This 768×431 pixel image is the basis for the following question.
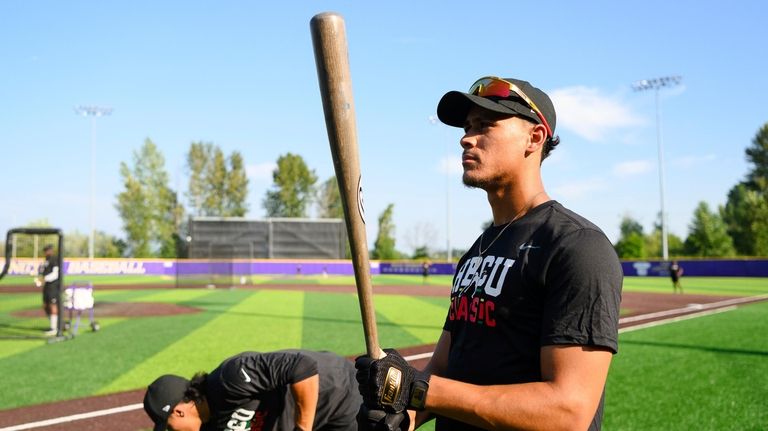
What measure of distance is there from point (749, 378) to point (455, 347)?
764 cm

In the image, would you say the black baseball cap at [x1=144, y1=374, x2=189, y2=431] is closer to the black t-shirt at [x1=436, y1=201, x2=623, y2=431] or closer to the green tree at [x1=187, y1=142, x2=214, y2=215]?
the black t-shirt at [x1=436, y1=201, x2=623, y2=431]

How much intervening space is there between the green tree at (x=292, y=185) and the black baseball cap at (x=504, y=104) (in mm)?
78399

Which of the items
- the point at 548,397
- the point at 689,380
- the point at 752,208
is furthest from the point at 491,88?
the point at 752,208

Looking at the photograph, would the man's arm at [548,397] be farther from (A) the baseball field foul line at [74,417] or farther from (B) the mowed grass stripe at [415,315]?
(B) the mowed grass stripe at [415,315]

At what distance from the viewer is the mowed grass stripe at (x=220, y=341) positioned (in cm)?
903

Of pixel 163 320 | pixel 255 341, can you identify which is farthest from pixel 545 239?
pixel 163 320

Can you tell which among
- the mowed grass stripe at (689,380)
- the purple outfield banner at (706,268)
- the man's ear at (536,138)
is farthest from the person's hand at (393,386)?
the purple outfield banner at (706,268)

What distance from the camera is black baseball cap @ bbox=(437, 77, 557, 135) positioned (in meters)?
2.07

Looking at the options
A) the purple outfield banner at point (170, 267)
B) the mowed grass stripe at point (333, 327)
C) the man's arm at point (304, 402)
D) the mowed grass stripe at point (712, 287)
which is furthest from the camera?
the purple outfield banner at point (170, 267)

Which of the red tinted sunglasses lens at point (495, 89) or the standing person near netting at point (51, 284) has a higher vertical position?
the red tinted sunglasses lens at point (495, 89)

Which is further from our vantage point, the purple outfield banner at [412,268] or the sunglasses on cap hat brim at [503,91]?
the purple outfield banner at [412,268]

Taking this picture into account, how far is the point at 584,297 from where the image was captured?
1.70 metres

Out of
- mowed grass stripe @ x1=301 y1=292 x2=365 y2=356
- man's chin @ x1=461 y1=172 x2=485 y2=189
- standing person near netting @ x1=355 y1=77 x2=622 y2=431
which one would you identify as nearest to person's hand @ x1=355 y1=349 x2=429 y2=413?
standing person near netting @ x1=355 y1=77 x2=622 y2=431

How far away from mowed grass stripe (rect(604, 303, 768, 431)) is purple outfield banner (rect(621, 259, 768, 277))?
31.6 meters
